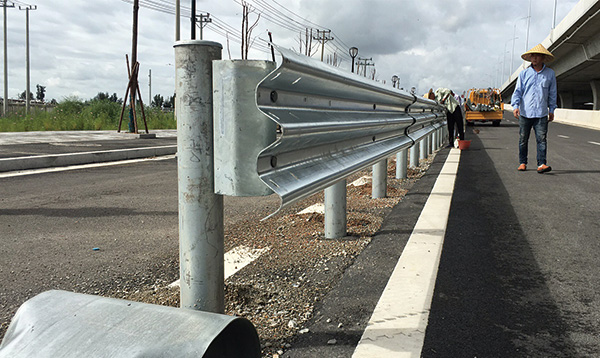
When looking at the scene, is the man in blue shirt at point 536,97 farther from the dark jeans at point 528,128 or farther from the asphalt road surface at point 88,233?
the asphalt road surface at point 88,233

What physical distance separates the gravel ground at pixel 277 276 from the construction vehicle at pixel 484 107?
1156 inches

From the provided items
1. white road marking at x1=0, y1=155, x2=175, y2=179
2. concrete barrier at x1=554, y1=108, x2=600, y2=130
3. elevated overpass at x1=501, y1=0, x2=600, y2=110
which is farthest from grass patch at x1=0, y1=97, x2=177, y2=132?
concrete barrier at x1=554, y1=108, x2=600, y2=130

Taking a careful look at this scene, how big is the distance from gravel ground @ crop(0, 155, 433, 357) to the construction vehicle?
29365 millimetres

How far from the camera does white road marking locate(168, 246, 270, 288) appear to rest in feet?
10.1

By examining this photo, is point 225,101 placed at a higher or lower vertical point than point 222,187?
higher

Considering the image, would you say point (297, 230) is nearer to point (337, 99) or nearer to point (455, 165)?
point (337, 99)

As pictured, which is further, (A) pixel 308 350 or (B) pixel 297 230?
(B) pixel 297 230

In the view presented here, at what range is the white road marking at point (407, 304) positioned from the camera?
1843mm

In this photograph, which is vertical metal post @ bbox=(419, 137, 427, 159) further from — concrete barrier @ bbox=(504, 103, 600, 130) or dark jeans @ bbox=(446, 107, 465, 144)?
concrete barrier @ bbox=(504, 103, 600, 130)

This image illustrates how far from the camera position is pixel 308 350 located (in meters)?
1.95

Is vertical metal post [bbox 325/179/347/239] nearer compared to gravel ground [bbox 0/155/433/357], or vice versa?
gravel ground [bbox 0/155/433/357]

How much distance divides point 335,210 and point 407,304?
1.45 meters

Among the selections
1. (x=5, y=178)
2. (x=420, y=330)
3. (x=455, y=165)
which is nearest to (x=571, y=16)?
(x=455, y=165)

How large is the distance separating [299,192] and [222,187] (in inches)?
10.5
